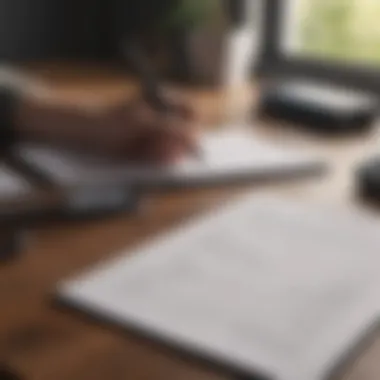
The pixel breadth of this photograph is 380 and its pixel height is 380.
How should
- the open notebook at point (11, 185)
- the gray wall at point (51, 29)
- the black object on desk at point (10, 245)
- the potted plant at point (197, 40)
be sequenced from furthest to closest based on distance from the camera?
the gray wall at point (51, 29) < the potted plant at point (197, 40) < the open notebook at point (11, 185) < the black object on desk at point (10, 245)

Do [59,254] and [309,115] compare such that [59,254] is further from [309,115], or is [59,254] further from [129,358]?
[309,115]

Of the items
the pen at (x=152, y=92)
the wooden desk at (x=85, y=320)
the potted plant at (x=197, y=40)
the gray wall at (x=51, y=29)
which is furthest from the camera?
the gray wall at (x=51, y=29)

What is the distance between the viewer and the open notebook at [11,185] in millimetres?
993

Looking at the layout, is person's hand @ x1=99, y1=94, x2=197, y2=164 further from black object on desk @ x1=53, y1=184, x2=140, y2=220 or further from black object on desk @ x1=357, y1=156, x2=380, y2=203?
black object on desk @ x1=357, y1=156, x2=380, y2=203

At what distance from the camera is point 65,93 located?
154 centimetres

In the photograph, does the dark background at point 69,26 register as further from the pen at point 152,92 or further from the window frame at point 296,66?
the pen at point 152,92

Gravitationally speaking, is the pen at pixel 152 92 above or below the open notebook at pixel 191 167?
above

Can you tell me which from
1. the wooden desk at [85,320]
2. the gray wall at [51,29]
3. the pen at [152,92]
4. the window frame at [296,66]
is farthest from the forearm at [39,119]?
the window frame at [296,66]

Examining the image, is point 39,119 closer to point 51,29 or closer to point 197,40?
point 197,40

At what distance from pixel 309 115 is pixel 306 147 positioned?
11 cm

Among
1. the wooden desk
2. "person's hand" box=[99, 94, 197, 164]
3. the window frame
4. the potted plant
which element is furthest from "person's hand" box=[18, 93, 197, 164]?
the window frame

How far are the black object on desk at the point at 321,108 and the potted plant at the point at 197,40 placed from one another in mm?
153

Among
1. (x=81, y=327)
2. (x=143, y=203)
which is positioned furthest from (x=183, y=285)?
(x=143, y=203)

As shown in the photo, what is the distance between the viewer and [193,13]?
164 centimetres
